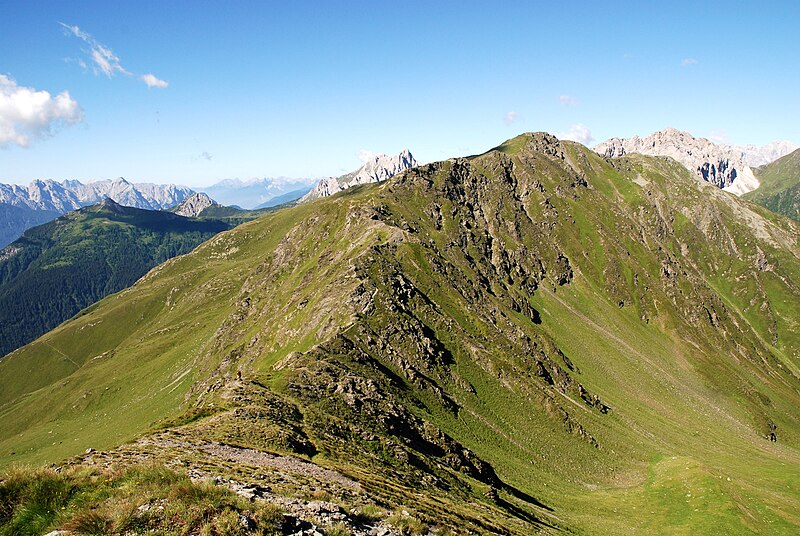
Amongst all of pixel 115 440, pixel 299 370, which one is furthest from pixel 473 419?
pixel 115 440

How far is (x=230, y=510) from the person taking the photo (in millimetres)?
19203

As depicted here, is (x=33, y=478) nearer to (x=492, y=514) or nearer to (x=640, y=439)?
(x=492, y=514)

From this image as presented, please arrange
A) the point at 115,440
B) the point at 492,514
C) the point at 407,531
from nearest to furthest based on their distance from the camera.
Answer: the point at 407,531, the point at 492,514, the point at 115,440

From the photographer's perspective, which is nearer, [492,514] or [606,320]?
[492,514]

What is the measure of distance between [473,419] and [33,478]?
8473 centimetres

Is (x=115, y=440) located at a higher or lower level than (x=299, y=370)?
lower

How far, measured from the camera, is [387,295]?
376 ft

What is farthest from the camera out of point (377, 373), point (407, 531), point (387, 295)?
point (387, 295)

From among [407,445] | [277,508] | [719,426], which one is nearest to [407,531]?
[277,508]

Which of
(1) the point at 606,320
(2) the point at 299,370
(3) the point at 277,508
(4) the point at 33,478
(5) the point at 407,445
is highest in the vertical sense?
(4) the point at 33,478

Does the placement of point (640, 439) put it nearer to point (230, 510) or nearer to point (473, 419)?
point (473, 419)

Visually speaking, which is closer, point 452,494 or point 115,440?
point 452,494

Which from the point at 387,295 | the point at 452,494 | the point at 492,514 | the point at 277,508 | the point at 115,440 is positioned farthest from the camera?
the point at 115,440

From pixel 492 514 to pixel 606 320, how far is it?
17009cm
